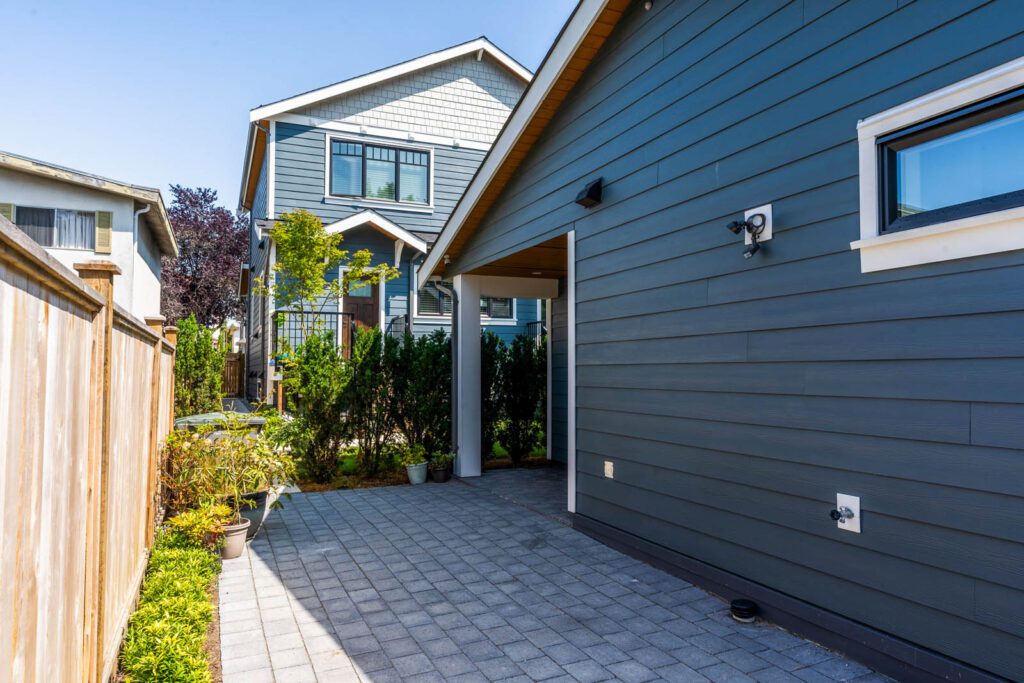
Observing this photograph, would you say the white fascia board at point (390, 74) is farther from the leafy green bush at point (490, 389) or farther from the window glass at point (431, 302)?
the leafy green bush at point (490, 389)

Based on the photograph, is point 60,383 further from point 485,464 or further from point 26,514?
point 485,464

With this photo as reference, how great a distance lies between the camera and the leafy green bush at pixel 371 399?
28.0 ft

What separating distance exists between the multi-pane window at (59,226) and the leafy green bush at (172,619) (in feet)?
31.1

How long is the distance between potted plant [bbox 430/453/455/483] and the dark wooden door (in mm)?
6343

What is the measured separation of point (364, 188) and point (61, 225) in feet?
19.0

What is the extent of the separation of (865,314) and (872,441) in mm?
635

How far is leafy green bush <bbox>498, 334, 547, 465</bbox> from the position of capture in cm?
943

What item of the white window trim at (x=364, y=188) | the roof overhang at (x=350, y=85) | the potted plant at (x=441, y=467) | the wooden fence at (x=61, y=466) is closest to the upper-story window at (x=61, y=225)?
the roof overhang at (x=350, y=85)

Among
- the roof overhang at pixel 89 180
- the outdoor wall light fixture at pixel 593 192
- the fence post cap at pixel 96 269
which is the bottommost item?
the fence post cap at pixel 96 269

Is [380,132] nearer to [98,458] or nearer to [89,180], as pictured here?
[89,180]

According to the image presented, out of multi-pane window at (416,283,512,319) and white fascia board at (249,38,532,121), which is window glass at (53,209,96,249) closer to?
white fascia board at (249,38,532,121)

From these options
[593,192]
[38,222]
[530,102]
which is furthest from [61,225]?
[593,192]

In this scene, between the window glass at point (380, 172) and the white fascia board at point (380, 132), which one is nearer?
the white fascia board at point (380, 132)

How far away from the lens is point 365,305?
1439cm
